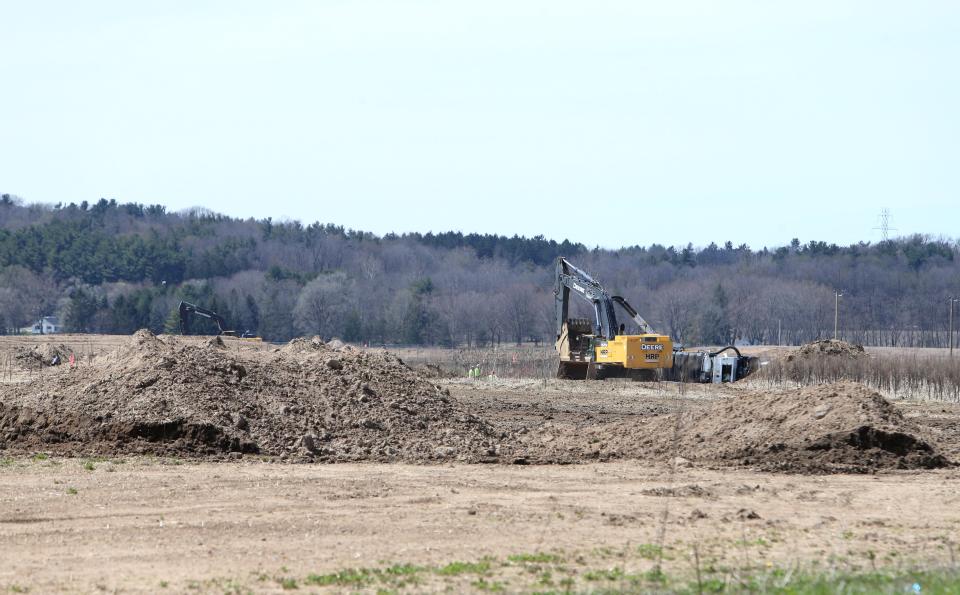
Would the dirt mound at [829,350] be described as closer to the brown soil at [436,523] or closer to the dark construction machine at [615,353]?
the dark construction machine at [615,353]

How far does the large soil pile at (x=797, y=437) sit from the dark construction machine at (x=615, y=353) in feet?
76.7

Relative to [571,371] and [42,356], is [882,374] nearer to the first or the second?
[571,371]

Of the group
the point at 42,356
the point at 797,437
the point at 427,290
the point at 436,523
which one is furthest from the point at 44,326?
the point at 436,523

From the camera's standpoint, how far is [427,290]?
138375mm

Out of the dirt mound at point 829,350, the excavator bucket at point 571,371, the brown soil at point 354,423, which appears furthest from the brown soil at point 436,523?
the dirt mound at point 829,350

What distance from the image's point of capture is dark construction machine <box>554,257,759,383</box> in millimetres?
45625

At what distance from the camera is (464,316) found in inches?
5226

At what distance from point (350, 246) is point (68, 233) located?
50697 millimetres

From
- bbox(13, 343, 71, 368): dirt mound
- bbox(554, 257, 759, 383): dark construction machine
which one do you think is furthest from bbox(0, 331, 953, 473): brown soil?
bbox(13, 343, 71, 368): dirt mound

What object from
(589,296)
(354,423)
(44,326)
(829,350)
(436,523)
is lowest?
(436,523)

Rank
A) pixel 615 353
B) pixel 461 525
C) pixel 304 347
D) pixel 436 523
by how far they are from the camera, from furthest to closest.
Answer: pixel 615 353 < pixel 304 347 < pixel 436 523 < pixel 461 525

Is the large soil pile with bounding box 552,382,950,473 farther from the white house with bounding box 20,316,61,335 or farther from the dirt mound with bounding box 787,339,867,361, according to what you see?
the white house with bounding box 20,316,61,335

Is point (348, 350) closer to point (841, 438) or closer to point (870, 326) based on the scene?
point (841, 438)

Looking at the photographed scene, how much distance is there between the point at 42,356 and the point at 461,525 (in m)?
44.1
